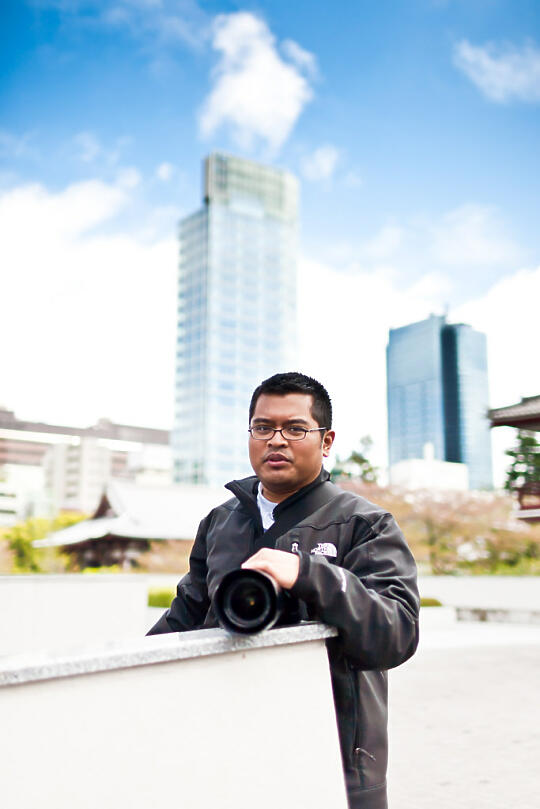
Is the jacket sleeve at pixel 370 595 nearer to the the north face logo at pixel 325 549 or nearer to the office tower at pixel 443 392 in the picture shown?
the the north face logo at pixel 325 549

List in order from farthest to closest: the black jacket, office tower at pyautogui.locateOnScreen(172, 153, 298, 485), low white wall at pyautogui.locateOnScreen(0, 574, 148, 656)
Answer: office tower at pyautogui.locateOnScreen(172, 153, 298, 485) → low white wall at pyautogui.locateOnScreen(0, 574, 148, 656) → the black jacket

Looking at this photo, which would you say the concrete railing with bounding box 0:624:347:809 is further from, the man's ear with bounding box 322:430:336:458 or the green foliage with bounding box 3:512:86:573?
the green foliage with bounding box 3:512:86:573

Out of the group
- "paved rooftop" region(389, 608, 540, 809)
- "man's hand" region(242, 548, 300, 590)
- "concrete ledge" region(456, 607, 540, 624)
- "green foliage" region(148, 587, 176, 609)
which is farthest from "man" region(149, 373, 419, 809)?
"concrete ledge" region(456, 607, 540, 624)

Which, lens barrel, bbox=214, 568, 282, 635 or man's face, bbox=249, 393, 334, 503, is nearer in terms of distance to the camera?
lens barrel, bbox=214, 568, 282, 635

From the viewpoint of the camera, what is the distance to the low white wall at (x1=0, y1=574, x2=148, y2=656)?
11.0 meters

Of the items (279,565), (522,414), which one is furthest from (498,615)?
(279,565)

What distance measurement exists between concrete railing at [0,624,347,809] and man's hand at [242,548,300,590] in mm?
88

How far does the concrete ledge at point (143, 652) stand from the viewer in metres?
1.13

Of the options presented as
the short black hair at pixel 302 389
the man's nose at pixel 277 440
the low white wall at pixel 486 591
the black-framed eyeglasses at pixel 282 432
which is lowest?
the low white wall at pixel 486 591

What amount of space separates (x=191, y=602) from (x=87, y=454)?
4396 inches

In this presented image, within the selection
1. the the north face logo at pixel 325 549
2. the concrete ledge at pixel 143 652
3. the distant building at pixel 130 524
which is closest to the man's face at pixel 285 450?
the the north face logo at pixel 325 549

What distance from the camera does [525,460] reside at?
32.8 m

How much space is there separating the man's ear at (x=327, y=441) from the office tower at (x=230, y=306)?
106 meters

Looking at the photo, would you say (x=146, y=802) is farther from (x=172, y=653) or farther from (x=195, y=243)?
(x=195, y=243)
